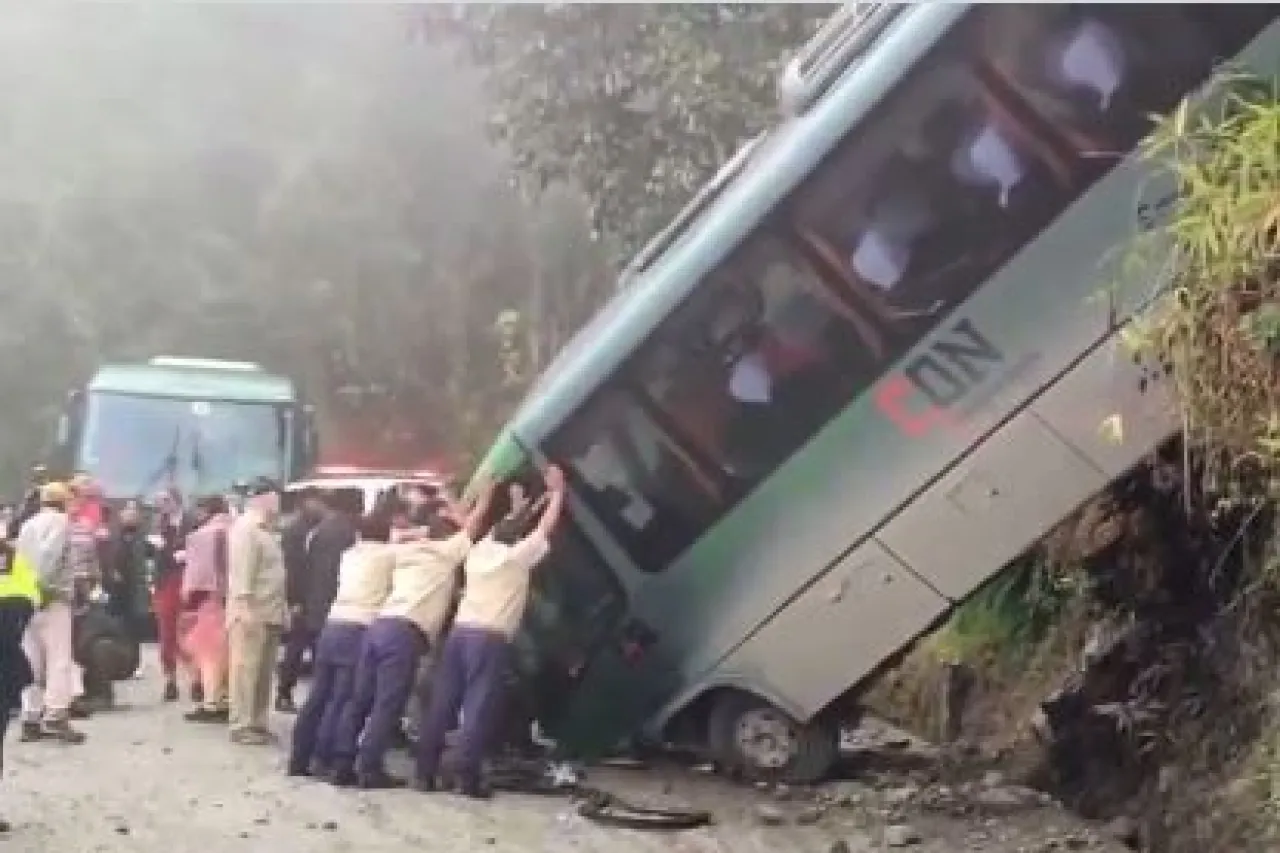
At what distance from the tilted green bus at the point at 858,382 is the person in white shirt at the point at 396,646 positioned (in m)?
0.56

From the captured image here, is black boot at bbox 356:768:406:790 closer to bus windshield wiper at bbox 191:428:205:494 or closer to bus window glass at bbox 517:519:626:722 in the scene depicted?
bus window glass at bbox 517:519:626:722

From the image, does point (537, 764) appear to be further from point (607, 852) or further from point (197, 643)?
point (197, 643)

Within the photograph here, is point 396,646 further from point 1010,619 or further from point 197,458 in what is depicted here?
point 197,458

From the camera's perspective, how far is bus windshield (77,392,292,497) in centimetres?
1875

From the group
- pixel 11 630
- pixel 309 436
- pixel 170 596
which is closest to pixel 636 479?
pixel 11 630

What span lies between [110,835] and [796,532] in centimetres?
318

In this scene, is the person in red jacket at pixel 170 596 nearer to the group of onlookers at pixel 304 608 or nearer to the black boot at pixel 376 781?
the group of onlookers at pixel 304 608

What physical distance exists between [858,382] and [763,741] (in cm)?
180

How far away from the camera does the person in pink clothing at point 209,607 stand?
11.7m

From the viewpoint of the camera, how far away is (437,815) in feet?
27.9

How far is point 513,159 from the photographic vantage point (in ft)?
53.1

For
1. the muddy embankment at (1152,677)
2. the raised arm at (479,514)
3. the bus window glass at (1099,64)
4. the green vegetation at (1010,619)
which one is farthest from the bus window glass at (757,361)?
the green vegetation at (1010,619)

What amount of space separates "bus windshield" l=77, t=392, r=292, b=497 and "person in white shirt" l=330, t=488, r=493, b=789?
31.5 ft

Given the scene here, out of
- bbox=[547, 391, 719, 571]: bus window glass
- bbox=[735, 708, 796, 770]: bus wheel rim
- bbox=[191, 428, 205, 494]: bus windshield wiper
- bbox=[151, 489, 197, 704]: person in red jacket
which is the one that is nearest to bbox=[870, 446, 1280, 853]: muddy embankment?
bbox=[735, 708, 796, 770]: bus wheel rim
